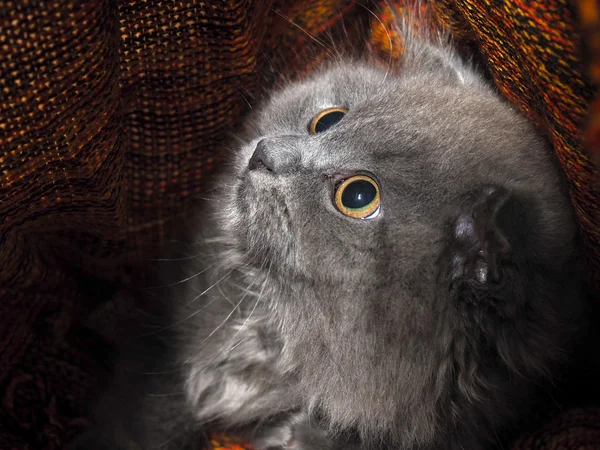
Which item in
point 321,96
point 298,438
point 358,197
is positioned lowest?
point 298,438

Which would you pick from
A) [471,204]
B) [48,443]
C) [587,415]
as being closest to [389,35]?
[471,204]

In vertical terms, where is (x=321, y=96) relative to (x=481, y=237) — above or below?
above

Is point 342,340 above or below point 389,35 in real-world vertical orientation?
below

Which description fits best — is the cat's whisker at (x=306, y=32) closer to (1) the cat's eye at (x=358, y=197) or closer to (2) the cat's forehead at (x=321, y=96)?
(2) the cat's forehead at (x=321, y=96)

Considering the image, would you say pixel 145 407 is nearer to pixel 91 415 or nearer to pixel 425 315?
pixel 91 415

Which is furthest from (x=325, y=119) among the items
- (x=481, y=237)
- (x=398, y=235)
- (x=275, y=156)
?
(x=481, y=237)

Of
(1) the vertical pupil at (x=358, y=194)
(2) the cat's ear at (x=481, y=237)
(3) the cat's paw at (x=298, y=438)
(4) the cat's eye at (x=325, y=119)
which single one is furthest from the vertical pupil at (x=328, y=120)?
(3) the cat's paw at (x=298, y=438)

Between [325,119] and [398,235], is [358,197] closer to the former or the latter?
[398,235]
